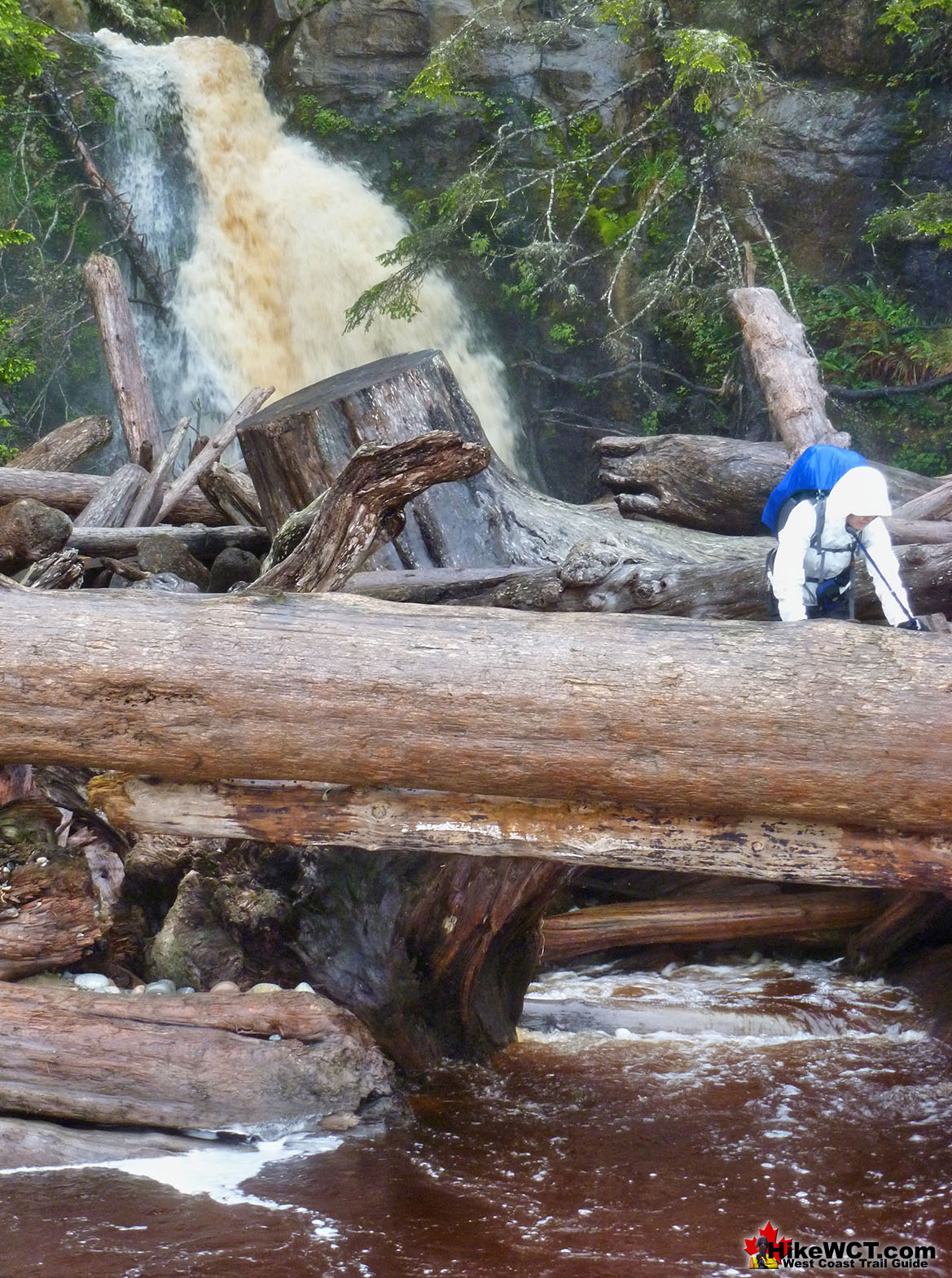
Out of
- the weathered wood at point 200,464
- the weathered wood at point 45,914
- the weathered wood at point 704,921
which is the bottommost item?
the weathered wood at point 704,921

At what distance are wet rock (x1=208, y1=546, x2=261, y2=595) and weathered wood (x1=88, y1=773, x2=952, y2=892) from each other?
3141mm

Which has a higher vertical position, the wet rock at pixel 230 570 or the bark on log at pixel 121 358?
the bark on log at pixel 121 358

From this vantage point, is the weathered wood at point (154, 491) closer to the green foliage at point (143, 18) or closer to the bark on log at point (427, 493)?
the bark on log at point (427, 493)

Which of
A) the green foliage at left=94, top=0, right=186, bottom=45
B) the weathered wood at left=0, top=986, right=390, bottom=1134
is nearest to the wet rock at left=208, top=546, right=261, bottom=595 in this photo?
the weathered wood at left=0, top=986, right=390, bottom=1134

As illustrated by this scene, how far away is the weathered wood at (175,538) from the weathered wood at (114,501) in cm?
29

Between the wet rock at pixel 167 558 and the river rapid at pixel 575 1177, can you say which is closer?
the river rapid at pixel 575 1177

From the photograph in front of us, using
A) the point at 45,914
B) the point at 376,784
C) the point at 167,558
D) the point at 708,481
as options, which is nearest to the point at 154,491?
the point at 167,558

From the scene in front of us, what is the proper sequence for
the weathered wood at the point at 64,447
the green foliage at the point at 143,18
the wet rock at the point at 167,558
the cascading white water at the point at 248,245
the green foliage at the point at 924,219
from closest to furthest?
the wet rock at the point at 167,558 < the weathered wood at the point at 64,447 < the green foliage at the point at 924,219 < the cascading white water at the point at 248,245 < the green foliage at the point at 143,18

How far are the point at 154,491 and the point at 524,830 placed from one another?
5.26 meters

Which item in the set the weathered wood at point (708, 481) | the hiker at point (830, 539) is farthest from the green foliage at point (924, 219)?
the hiker at point (830, 539)

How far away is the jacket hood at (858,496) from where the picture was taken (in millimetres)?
4340

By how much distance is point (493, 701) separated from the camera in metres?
3.36

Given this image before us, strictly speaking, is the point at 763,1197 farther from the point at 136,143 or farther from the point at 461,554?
A: the point at 136,143

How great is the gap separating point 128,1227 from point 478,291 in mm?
12800
